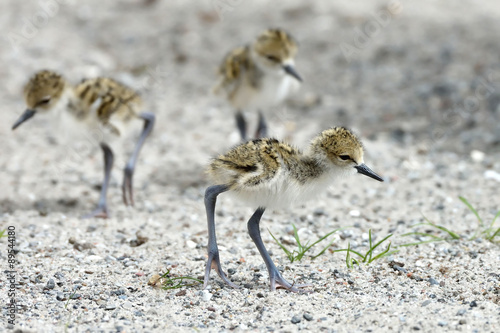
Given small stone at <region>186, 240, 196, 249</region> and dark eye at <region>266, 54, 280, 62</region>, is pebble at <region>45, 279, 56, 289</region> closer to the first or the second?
small stone at <region>186, 240, 196, 249</region>

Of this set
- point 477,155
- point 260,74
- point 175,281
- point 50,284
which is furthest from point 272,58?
point 50,284

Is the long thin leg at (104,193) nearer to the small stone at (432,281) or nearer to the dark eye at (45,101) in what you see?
the dark eye at (45,101)

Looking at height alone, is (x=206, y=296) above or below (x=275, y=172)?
below

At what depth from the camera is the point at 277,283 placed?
3.47 metres

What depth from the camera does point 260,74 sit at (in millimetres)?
5777

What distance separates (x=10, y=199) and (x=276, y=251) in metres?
2.31

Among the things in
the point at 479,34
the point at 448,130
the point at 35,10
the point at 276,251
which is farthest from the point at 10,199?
the point at 479,34

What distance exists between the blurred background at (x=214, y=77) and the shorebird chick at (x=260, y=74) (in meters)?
0.62

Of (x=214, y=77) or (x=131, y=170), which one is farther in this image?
(x=214, y=77)

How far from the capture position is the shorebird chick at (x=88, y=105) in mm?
4934

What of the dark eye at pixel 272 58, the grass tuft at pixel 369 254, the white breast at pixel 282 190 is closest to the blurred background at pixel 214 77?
the dark eye at pixel 272 58

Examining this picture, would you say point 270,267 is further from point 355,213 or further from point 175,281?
point 355,213

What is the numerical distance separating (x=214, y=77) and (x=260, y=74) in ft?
7.52

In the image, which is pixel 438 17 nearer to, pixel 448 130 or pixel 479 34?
pixel 479 34
